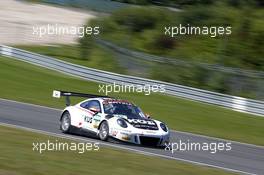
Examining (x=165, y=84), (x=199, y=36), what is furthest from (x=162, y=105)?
(x=199, y=36)

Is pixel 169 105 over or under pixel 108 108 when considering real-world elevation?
under

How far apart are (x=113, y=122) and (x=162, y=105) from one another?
35.6 feet

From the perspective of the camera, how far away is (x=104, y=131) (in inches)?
636

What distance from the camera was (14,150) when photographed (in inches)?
460

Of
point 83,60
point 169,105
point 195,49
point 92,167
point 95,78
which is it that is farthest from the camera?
point 195,49

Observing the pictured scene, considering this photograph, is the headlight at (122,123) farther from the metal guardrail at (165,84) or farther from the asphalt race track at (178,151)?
the metal guardrail at (165,84)

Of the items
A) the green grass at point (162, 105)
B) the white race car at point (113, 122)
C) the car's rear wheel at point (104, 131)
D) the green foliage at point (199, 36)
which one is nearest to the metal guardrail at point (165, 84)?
the green grass at point (162, 105)

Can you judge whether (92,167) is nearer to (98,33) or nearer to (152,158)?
(152,158)

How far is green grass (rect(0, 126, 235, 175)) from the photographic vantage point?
33.1 ft

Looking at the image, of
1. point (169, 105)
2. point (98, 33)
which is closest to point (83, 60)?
point (98, 33)

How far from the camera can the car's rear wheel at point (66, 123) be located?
17.3m

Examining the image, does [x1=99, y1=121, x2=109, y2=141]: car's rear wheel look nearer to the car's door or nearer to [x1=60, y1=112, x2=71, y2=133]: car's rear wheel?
the car's door

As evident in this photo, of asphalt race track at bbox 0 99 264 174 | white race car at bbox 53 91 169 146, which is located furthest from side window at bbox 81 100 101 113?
asphalt race track at bbox 0 99 264 174

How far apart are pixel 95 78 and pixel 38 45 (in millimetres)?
14290
